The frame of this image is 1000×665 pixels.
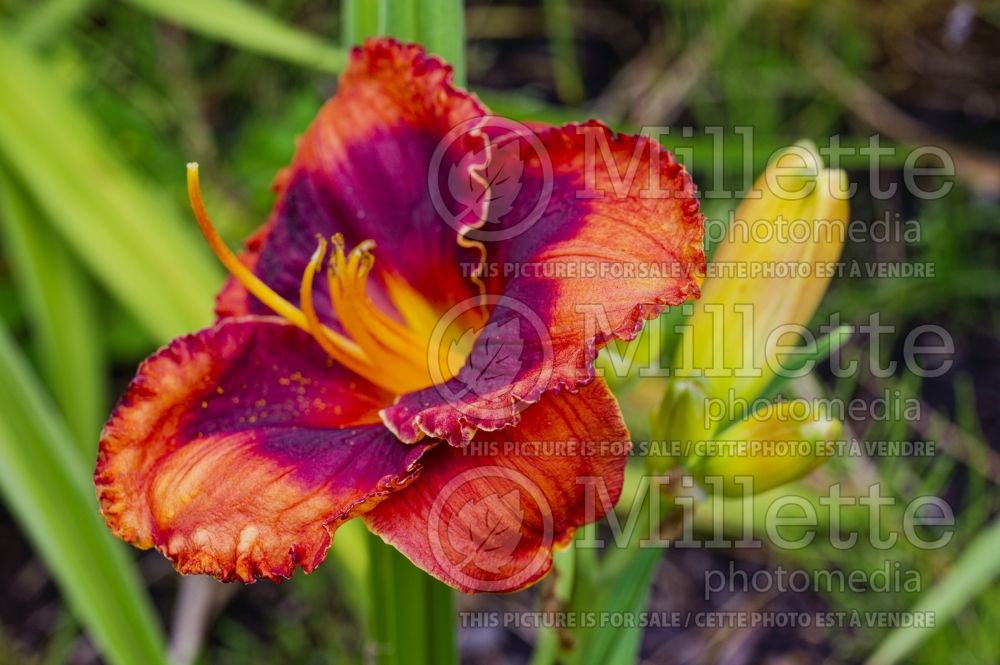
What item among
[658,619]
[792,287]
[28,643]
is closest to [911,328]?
[658,619]

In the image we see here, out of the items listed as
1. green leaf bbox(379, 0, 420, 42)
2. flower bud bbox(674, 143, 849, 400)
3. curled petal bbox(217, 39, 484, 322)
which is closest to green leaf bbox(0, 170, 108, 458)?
curled petal bbox(217, 39, 484, 322)

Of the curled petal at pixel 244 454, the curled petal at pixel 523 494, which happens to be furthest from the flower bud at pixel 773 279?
the curled petal at pixel 244 454

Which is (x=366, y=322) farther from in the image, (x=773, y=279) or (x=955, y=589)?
(x=955, y=589)

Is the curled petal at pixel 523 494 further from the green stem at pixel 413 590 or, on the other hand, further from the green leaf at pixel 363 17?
the green leaf at pixel 363 17

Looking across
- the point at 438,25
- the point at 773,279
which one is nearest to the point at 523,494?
the point at 773,279

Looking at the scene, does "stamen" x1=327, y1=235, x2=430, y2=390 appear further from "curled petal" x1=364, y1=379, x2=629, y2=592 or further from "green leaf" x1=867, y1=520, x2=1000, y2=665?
"green leaf" x1=867, y1=520, x2=1000, y2=665

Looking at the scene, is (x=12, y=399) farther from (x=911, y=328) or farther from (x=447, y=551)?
(x=911, y=328)
